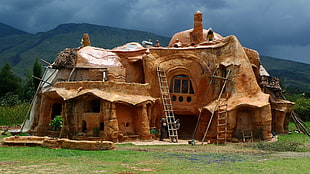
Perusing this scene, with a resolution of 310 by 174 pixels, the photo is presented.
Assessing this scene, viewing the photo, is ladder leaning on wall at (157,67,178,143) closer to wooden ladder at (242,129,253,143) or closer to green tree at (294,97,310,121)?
wooden ladder at (242,129,253,143)

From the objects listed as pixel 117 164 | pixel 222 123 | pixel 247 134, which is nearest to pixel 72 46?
pixel 222 123

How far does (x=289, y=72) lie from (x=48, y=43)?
117945 mm

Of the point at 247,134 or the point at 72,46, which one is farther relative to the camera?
the point at 72,46

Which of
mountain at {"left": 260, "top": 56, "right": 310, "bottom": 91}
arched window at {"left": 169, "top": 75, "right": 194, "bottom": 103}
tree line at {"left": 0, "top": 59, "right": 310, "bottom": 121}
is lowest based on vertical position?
arched window at {"left": 169, "top": 75, "right": 194, "bottom": 103}

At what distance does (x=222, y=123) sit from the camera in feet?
80.5

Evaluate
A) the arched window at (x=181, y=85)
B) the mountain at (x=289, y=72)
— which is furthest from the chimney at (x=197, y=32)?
the mountain at (x=289, y=72)

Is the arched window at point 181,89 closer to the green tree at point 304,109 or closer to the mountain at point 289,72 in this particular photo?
the green tree at point 304,109

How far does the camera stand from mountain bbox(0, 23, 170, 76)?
13994 cm

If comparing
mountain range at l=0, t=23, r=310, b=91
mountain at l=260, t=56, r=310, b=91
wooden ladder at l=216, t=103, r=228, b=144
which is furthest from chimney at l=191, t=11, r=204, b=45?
mountain range at l=0, t=23, r=310, b=91

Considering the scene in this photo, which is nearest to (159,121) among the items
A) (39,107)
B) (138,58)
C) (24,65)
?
(138,58)

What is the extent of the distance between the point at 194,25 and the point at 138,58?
8.46m

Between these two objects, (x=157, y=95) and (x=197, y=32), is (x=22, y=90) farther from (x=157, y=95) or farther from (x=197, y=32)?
(x=157, y=95)

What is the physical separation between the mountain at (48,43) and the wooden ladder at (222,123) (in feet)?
371

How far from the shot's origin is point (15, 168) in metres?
11.3
